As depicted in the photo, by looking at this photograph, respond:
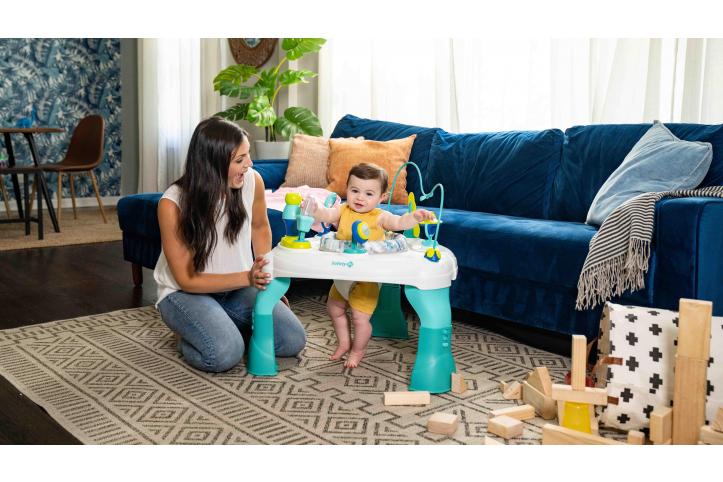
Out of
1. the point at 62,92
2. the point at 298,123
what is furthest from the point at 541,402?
the point at 62,92

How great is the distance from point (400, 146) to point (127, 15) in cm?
179

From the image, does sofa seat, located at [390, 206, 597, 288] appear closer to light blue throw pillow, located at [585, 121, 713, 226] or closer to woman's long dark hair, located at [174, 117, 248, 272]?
light blue throw pillow, located at [585, 121, 713, 226]

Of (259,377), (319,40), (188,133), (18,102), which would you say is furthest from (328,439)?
(18,102)

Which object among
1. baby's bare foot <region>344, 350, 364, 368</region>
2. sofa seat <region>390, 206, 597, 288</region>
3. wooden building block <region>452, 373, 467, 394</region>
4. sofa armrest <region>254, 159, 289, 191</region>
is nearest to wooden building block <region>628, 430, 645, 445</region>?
wooden building block <region>452, 373, 467, 394</region>

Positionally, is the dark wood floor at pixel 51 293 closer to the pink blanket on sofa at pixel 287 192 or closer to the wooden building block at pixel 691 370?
the pink blanket on sofa at pixel 287 192

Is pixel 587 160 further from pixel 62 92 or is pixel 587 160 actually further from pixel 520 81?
pixel 62 92

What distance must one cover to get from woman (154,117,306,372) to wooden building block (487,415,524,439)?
2.66 ft

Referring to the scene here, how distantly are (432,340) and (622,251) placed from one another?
695 millimetres

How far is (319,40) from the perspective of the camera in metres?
5.27

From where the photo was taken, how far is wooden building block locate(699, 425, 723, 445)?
167cm

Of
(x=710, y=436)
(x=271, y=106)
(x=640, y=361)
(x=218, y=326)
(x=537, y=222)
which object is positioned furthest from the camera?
(x=271, y=106)

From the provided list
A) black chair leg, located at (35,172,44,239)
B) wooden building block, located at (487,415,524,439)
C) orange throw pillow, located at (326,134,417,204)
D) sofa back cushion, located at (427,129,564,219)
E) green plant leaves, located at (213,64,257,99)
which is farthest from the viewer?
green plant leaves, located at (213,64,257,99)

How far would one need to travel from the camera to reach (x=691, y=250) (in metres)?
2.19

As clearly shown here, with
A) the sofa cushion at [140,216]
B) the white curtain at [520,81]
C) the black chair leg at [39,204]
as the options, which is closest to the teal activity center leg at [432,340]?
the sofa cushion at [140,216]
